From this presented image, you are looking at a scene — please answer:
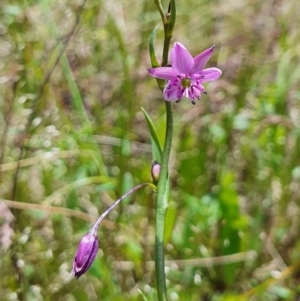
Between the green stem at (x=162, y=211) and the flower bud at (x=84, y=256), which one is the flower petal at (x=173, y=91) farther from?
the flower bud at (x=84, y=256)

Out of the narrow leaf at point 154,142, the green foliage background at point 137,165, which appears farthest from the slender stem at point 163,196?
the green foliage background at point 137,165

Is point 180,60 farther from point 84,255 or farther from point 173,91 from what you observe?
point 84,255

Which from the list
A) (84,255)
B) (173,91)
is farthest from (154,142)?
(84,255)

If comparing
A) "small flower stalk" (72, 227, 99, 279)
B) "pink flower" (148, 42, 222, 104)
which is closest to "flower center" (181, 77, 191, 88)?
"pink flower" (148, 42, 222, 104)

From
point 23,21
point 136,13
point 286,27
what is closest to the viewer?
point 23,21

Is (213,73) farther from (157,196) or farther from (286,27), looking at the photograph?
(286,27)

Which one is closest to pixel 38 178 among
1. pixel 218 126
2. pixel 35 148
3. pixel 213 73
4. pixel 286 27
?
pixel 35 148
